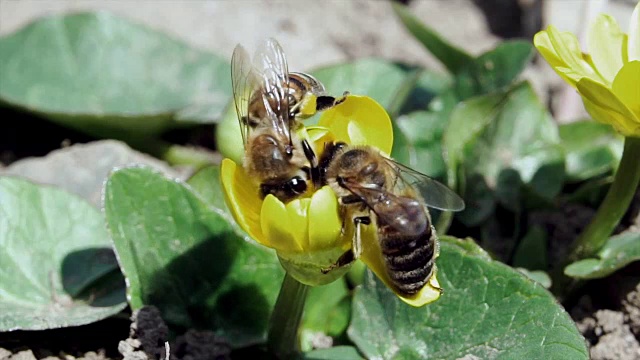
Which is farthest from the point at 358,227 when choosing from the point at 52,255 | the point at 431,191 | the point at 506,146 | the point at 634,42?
the point at 506,146

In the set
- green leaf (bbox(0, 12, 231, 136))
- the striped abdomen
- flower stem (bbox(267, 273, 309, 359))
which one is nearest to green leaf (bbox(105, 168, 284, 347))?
flower stem (bbox(267, 273, 309, 359))

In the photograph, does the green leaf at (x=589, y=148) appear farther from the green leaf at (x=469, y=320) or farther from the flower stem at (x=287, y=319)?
the flower stem at (x=287, y=319)

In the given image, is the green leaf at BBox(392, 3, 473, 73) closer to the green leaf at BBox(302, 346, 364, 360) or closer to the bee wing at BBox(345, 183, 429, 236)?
the green leaf at BBox(302, 346, 364, 360)

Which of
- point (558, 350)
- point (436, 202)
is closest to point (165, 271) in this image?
point (436, 202)

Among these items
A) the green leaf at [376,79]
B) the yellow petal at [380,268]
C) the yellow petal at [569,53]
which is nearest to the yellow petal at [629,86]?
the yellow petal at [569,53]

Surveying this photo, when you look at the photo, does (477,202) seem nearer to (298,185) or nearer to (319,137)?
(319,137)
